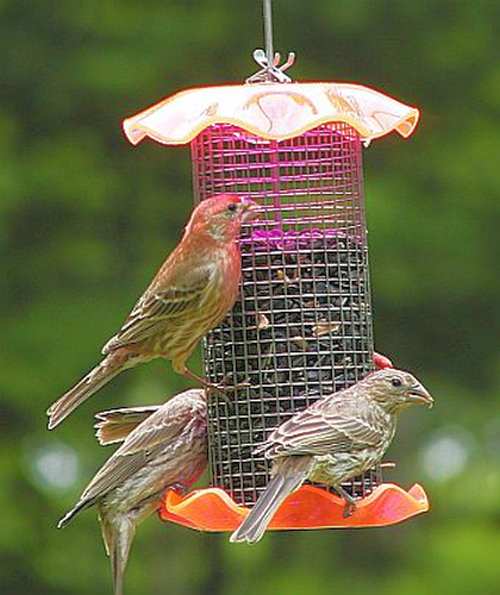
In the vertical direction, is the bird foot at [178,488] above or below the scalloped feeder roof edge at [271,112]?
below

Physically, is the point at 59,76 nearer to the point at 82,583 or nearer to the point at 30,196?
the point at 30,196

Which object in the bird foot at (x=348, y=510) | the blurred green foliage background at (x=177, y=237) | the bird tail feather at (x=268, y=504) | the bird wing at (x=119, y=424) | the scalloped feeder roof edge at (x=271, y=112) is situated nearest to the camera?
the bird tail feather at (x=268, y=504)

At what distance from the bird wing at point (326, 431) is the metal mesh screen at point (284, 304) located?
31cm

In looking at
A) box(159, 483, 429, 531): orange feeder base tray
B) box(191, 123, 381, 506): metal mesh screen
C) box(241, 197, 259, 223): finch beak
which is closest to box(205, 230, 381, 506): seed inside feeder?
box(191, 123, 381, 506): metal mesh screen

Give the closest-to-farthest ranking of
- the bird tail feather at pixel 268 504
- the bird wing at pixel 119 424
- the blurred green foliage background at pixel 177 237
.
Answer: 1. the bird tail feather at pixel 268 504
2. the bird wing at pixel 119 424
3. the blurred green foliage background at pixel 177 237

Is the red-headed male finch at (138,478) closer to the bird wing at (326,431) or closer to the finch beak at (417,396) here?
the bird wing at (326,431)

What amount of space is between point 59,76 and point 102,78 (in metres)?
0.34

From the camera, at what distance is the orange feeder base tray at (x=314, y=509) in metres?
7.57

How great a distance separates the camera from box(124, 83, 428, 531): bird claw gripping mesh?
8.20m

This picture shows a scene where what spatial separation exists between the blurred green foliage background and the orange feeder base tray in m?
5.21

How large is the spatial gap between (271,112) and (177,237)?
6427 mm

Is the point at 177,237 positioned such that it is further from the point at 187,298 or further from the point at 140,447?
the point at 187,298

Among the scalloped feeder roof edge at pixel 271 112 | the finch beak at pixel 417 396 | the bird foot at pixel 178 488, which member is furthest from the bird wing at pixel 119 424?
the scalloped feeder roof edge at pixel 271 112

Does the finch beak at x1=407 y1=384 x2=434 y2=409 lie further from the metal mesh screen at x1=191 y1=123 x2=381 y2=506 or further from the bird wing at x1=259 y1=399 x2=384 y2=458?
the metal mesh screen at x1=191 y1=123 x2=381 y2=506
